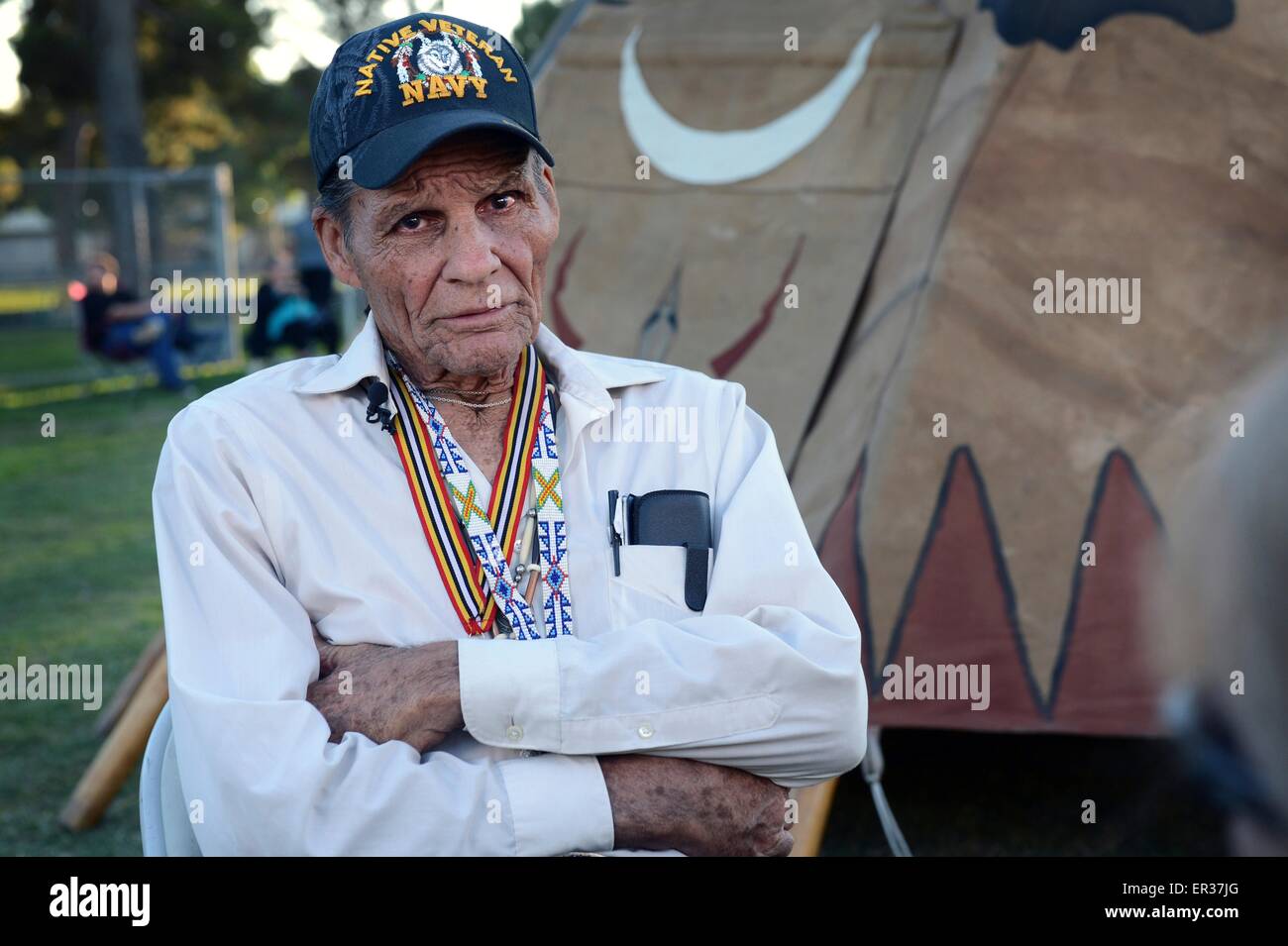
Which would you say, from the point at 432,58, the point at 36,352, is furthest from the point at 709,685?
the point at 36,352

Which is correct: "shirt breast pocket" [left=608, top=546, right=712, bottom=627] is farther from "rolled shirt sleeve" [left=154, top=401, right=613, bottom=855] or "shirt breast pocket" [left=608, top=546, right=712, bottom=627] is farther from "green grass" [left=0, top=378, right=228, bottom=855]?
"green grass" [left=0, top=378, right=228, bottom=855]

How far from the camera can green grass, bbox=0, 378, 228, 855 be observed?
464 centimetres

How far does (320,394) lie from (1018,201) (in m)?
2.27

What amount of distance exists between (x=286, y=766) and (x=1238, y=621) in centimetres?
165

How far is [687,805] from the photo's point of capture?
209cm

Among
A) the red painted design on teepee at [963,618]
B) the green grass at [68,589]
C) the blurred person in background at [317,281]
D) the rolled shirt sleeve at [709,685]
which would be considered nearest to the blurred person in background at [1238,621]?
the rolled shirt sleeve at [709,685]

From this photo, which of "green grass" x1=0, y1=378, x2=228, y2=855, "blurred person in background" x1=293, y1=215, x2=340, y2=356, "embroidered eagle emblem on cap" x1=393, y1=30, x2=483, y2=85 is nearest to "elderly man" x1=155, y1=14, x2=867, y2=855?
"embroidered eagle emblem on cap" x1=393, y1=30, x2=483, y2=85

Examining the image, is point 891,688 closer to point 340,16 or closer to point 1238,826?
point 1238,826

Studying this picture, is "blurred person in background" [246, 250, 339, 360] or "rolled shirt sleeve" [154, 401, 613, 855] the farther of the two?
"blurred person in background" [246, 250, 339, 360]

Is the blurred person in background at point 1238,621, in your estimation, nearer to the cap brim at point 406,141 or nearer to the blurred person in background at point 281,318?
the cap brim at point 406,141

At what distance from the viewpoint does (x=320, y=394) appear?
236 cm

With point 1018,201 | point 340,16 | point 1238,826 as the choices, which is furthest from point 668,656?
point 340,16

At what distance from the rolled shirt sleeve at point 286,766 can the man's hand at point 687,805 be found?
0.04m

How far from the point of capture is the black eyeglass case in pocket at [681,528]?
2297mm
